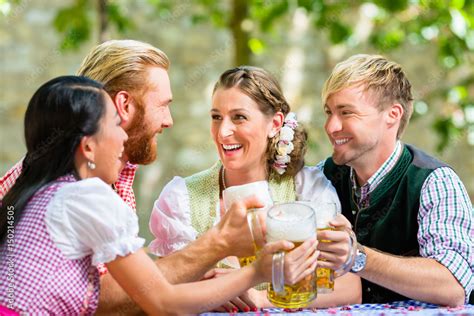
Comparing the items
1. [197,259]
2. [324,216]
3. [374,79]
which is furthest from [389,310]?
[374,79]

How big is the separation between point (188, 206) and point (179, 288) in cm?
71

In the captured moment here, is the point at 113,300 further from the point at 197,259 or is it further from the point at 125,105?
the point at 125,105

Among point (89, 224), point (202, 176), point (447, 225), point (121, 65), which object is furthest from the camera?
point (202, 176)

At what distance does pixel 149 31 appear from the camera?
5906 mm

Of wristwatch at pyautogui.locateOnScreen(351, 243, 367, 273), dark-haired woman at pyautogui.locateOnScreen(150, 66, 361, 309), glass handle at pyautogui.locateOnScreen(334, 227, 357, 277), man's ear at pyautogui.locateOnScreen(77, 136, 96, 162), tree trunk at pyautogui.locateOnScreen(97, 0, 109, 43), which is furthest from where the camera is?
tree trunk at pyautogui.locateOnScreen(97, 0, 109, 43)

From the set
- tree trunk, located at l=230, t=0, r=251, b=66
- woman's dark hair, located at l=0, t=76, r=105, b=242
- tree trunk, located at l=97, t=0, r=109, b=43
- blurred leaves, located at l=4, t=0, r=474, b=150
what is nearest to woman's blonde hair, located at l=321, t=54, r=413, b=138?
woman's dark hair, located at l=0, t=76, r=105, b=242

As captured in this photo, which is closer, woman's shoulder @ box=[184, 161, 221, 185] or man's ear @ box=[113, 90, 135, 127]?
man's ear @ box=[113, 90, 135, 127]

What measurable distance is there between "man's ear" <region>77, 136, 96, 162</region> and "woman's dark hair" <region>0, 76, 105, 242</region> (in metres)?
0.01

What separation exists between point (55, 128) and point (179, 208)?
740 millimetres

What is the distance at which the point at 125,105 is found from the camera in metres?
2.24

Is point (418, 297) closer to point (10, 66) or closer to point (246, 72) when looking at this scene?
point (246, 72)

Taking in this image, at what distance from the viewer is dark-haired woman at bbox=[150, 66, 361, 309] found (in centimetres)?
231

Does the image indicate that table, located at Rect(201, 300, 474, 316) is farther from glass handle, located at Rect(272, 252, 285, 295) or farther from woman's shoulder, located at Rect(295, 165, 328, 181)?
woman's shoulder, located at Rect(295, 165, 328, 181)

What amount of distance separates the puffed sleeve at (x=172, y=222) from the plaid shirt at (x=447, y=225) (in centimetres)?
74
